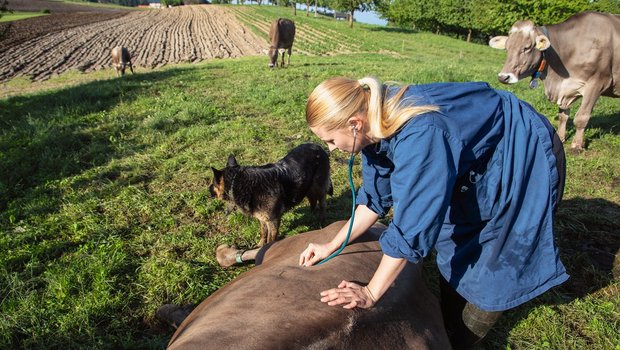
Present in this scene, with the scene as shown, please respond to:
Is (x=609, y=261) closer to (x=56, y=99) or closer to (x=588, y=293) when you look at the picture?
(x=588, y=293)

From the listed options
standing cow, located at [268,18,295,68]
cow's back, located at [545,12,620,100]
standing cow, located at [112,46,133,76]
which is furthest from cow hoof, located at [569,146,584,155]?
standing cow, located at [112,46,133,76]

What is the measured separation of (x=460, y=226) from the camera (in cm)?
237

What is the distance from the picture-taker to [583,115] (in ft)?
21.7

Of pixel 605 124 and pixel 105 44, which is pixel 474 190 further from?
pixel 105 44

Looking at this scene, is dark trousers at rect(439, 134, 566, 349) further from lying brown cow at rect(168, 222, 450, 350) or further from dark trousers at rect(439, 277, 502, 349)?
lying brown cow at rect(168, 222, 450, 350)

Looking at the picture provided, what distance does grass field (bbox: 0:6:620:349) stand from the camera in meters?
3.14

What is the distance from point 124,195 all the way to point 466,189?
4397 millimetres

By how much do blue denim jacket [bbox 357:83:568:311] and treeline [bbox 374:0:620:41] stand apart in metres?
40.8

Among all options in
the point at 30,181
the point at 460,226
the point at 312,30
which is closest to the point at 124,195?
the point at 30,181

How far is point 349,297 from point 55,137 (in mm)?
6753

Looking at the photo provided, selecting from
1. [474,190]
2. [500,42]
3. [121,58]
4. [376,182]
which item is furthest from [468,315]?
[121,58]

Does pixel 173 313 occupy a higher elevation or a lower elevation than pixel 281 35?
lower

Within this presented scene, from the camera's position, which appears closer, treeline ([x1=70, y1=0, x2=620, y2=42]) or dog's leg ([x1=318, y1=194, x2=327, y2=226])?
dog's leg ([x1=318, y1=194, x2=327, y2=226])

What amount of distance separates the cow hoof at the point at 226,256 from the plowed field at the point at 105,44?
62.3ft
